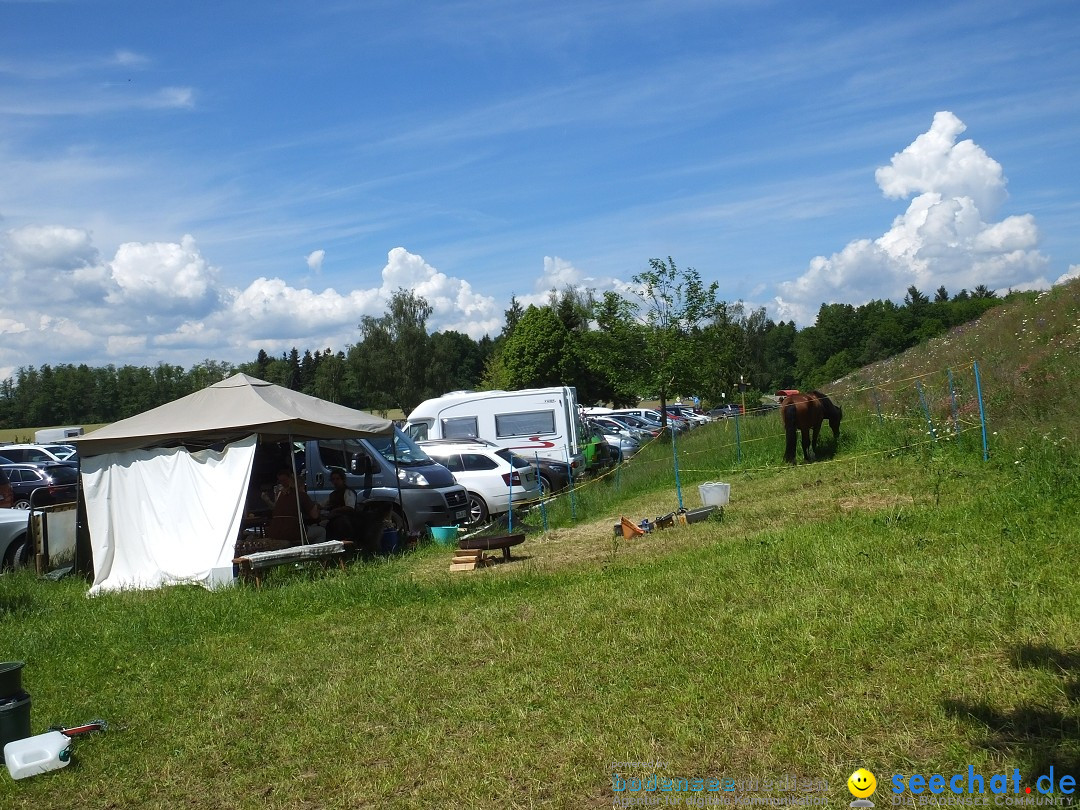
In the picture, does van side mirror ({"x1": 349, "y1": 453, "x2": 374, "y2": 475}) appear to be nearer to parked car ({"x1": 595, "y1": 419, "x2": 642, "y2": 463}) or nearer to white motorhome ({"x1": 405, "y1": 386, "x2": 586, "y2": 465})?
white motorhome ({"x1": 405, "y1": 386, "x2": 586, "y2": 465})

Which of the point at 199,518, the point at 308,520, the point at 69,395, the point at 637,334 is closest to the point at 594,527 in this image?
the point at 308,520

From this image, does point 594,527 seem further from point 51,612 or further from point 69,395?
point 69,395

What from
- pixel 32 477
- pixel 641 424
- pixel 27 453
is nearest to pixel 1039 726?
pixel 32 477

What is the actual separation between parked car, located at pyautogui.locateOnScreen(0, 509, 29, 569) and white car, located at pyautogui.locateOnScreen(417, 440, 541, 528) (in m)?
6.89

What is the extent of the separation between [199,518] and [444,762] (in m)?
7.88

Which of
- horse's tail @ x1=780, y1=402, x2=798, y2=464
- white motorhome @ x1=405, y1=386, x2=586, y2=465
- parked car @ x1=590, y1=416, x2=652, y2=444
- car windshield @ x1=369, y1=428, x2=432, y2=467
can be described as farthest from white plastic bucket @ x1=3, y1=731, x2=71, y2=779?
parked car @ x1=590, y1=416, x2=652, y2=444

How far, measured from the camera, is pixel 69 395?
3440 inches

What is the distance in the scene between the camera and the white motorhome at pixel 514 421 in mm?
23031

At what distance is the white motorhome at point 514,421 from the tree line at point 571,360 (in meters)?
5.25

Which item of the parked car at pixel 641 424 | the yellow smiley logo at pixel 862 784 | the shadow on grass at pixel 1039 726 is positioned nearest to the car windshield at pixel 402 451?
the shadow on grass at pixel 1039 726

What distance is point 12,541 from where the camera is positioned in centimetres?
1352

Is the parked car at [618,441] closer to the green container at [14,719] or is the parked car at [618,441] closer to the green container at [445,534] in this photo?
the green container at [445,534]

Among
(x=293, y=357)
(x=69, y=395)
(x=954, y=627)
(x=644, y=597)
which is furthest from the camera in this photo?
(x=293, y=357)

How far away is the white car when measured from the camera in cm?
1744
